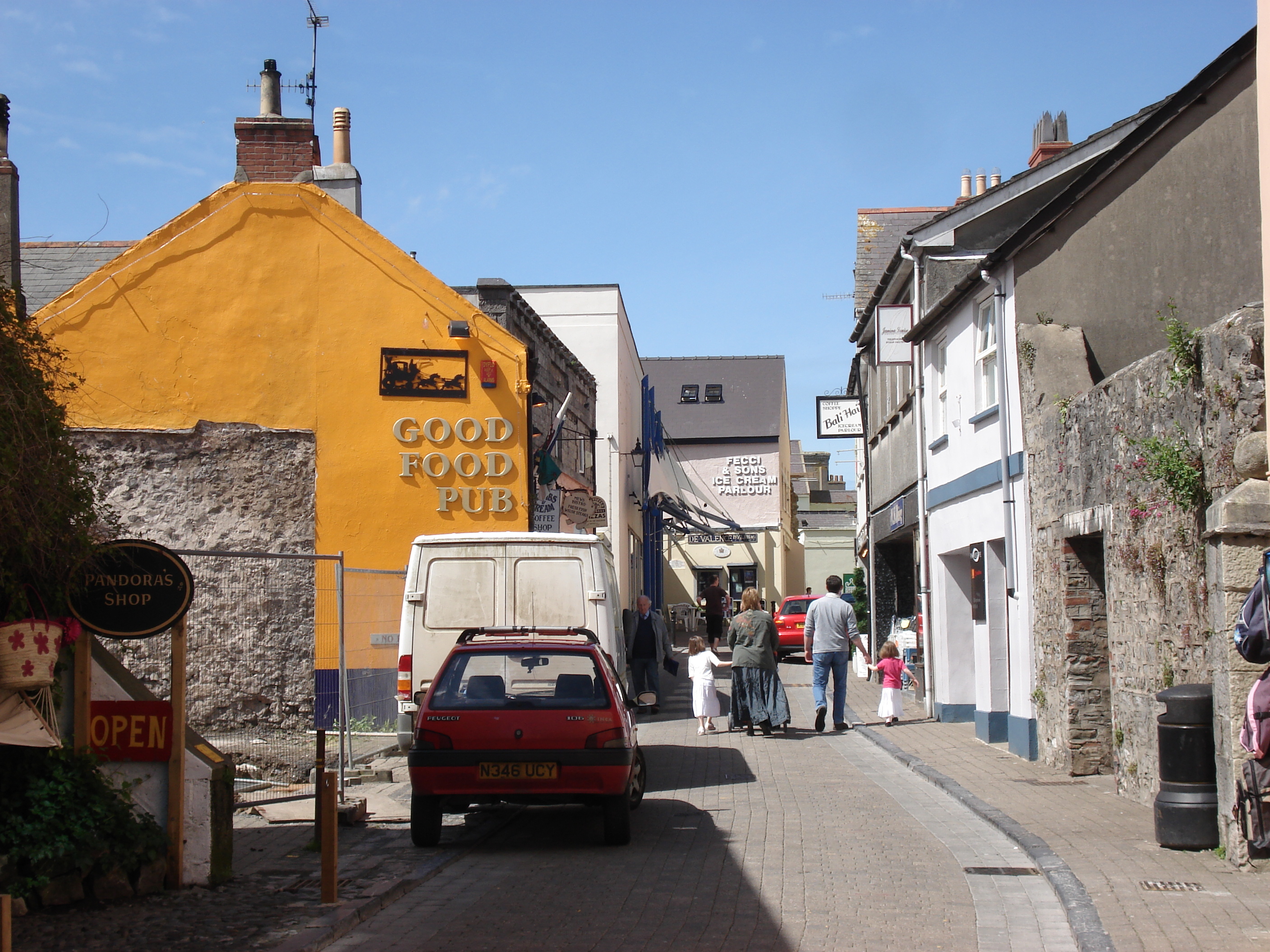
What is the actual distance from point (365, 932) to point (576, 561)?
6387 millimetres

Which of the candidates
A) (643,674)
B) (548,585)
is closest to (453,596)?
(548,585)

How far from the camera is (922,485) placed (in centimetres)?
1847

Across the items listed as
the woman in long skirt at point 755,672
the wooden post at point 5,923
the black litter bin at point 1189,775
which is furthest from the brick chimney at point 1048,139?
the wooden post at point 5,923

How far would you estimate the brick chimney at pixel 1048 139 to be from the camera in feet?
61.9

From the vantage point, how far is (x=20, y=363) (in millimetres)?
6602

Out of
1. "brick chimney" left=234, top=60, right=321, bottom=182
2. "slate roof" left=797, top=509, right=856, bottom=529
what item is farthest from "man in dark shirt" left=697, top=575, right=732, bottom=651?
"slate roof" left=797, top=509, right=856, bottom=529

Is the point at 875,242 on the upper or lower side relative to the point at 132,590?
upper

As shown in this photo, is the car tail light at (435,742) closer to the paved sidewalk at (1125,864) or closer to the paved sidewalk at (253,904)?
the paved sidewalk at (253,904)

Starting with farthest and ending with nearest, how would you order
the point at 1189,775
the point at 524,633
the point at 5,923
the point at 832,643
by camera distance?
the point at 832,643, the point at 524,633, the point at 1189,775, the point at 5,923

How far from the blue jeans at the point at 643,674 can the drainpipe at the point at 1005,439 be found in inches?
246

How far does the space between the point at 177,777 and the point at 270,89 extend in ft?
44.6

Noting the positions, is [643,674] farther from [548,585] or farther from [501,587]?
[501,587]

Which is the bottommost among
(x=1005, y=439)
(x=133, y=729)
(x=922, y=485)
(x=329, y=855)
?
(x=329, y=855)

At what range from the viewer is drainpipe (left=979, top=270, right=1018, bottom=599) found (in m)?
13.7
